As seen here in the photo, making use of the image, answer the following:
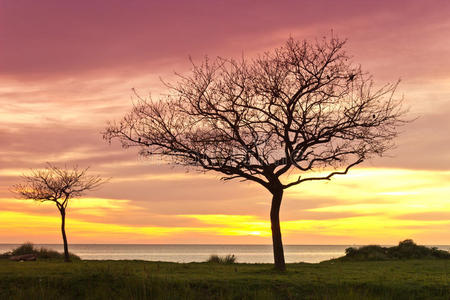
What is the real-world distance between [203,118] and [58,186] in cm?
2017

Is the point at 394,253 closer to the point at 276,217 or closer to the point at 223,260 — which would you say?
the point at 223,260

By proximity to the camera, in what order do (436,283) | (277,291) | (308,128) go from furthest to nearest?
1. (308,128)
2. (436,283)
3. (277,291)

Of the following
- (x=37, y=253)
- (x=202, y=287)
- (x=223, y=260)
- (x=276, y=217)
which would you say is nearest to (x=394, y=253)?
(x=223, y=260)

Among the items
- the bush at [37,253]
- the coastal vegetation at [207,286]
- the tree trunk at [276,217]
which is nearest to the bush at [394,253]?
the tree trunk at [276,217]

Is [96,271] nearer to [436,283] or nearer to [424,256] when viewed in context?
[436,283]

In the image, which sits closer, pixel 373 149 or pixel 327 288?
pixel 327 288

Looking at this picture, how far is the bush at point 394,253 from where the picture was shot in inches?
1694

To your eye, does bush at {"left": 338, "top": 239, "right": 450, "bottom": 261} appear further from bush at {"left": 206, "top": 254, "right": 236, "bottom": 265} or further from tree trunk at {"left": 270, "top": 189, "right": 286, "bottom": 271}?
tree trunk at {"left": 270, "top": 189, "right": 286, "bottom": 271}

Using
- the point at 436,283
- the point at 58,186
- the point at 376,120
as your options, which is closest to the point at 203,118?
the point at 376,120

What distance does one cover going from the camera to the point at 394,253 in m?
44.5

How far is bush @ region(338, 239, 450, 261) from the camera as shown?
43031mm

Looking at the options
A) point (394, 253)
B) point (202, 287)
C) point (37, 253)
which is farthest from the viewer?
point (37, 253)

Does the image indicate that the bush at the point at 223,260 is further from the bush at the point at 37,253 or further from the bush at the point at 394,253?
the bush at the point at 37,253

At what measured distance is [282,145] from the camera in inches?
1227
